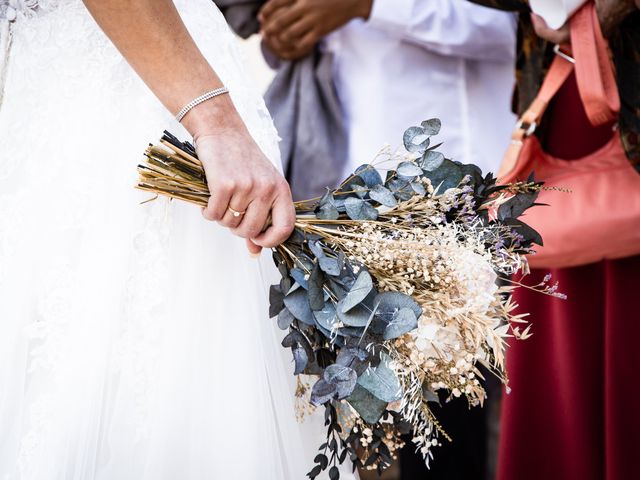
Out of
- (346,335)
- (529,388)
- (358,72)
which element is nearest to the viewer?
(346,335)

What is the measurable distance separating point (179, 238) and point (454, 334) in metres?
0.50

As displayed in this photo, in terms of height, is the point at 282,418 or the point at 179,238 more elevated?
the point at 179,238

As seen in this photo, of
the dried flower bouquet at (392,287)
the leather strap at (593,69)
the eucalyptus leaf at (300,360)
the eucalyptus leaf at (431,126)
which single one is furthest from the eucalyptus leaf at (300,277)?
the leather strap at (593,69)

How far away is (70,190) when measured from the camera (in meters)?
1.10

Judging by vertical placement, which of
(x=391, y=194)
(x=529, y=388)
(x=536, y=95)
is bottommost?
(x=529, y=388)

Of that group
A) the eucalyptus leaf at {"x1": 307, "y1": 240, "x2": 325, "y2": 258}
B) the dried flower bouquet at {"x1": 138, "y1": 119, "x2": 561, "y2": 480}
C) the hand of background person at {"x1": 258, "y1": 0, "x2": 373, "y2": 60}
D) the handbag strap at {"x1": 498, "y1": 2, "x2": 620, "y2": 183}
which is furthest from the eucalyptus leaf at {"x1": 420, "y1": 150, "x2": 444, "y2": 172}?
the hand of background person at {"x1": 258, "y1": 0, "x2": 373, "y2": 60}

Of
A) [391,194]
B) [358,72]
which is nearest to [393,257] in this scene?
[391,194]

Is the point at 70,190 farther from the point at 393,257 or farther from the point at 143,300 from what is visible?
the point at 393,257

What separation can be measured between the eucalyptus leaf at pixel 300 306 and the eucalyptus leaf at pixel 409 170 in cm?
26

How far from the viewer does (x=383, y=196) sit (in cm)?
110

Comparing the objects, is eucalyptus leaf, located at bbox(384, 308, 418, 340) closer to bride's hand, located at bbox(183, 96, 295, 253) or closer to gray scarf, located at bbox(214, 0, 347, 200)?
bride's hand, located at bbox(183, 96, 295, 253)

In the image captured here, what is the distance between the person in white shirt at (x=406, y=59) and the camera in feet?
6.58

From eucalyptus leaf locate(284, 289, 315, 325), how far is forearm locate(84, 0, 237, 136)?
0.30 meters

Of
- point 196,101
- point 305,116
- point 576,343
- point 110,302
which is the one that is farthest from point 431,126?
point 305,116
